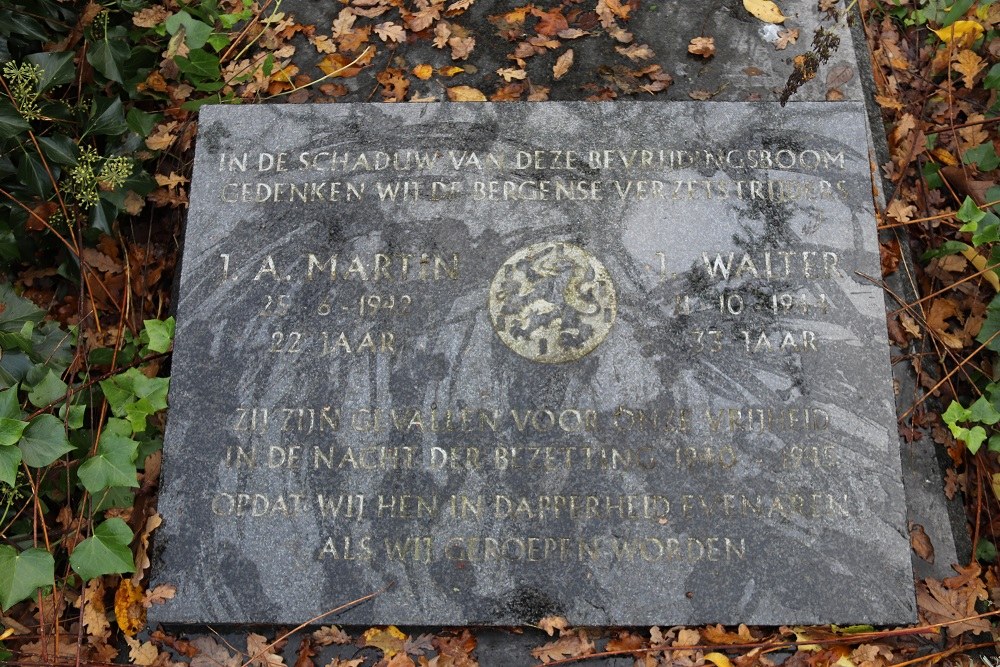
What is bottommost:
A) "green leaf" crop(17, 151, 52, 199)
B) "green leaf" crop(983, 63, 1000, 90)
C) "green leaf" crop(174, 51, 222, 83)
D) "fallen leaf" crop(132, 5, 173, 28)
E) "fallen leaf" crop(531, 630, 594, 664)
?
"fallen leaf" crop(531, 630, 594, 664)

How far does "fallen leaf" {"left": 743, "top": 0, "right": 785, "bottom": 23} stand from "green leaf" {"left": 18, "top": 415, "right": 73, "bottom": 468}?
134 inches

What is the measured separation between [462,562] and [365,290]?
106 centimetres

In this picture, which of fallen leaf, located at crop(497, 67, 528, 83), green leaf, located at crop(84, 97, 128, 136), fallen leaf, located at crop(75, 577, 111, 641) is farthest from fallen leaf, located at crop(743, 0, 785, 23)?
fallen leaf, located at crop(75, 577, 111, 641)

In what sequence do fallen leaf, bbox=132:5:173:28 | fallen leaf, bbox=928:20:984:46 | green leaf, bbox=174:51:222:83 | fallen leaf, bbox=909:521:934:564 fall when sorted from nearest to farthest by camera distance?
1. fallen leaf, bbox=909:521:934:564
2. green leaf, bbox=174:51:222:83
3. fallen leaf, bbox=132:5:173:28
4. fallen leaf, bbox=928:20:984:46

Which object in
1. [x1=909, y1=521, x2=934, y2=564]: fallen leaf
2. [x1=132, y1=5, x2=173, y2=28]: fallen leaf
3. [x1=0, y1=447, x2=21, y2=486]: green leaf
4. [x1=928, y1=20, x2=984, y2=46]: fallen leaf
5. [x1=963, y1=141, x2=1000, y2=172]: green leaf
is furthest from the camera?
[x1=928, y1=20, x2=984, y2=46]: fallen leaf

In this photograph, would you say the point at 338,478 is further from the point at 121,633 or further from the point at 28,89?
the point at 28,89

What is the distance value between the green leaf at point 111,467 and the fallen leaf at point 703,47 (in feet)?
9.52

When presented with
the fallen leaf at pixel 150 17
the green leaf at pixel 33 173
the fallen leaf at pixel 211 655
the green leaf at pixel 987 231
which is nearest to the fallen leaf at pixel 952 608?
the green leaf at pixel 987 231

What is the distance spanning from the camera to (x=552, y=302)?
265 centimetres

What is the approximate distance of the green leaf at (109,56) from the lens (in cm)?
308

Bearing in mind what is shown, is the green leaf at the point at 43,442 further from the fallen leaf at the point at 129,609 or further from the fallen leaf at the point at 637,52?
the fallen leaf at the point at 637,52

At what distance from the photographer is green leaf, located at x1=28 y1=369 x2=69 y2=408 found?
2.60 m

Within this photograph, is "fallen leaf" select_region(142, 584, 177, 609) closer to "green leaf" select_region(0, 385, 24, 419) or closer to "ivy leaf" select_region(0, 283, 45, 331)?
"green leaf" select_region(0, 385, 24, 419)

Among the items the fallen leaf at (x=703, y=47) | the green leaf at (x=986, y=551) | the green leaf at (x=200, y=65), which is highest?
the green leaf at (x=200, y=65)
